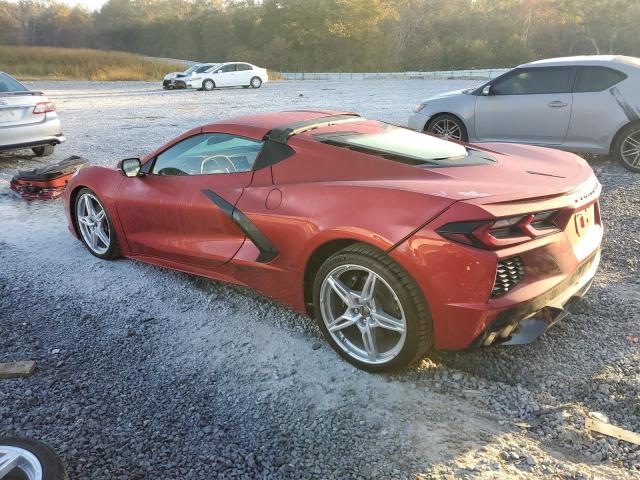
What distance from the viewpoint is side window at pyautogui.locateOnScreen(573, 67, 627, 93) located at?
716cm

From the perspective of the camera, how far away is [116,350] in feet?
10.6

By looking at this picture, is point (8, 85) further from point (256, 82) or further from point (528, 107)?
point (256, 82)

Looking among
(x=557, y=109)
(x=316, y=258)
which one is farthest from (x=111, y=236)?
(x=557, y=109)

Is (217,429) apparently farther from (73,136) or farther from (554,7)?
(554,7)

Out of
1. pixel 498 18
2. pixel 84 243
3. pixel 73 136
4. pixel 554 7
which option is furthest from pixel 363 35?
pixel 84 243

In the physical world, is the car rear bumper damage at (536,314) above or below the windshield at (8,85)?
below

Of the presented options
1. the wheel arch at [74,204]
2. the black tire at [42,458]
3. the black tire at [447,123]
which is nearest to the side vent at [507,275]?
the black tire at [42,458]

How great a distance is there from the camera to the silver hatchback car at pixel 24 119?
7.71 meters

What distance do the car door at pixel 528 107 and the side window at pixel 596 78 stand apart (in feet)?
0.40

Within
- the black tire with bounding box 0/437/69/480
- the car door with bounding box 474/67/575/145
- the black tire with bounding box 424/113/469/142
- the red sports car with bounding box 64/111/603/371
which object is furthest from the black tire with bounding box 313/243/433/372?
the car door with bounding box 474/67/575/145

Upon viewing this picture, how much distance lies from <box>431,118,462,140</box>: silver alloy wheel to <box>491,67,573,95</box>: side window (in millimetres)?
783

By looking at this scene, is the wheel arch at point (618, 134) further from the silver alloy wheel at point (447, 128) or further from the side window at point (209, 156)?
the side window at point (209, 156)

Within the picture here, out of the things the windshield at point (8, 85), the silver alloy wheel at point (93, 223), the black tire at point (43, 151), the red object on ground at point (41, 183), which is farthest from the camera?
the black tire at point (43, 151)

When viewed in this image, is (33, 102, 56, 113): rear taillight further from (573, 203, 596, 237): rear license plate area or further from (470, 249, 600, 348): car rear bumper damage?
(573, 203, 596, 237): rear license plate area
